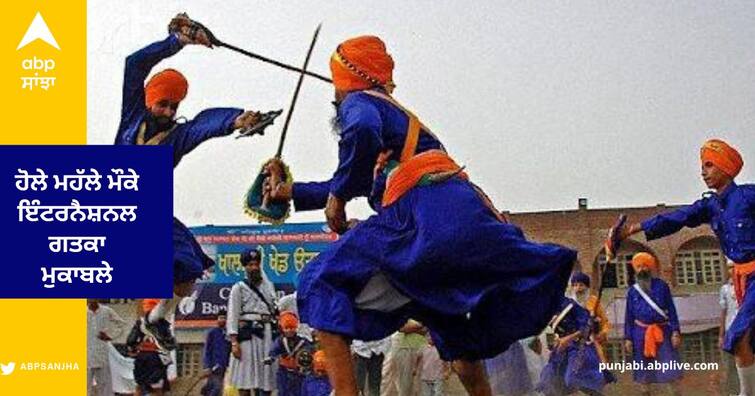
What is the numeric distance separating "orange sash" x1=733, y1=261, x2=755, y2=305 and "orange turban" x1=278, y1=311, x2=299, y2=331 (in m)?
2.23

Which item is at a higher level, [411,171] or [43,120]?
[43,120]

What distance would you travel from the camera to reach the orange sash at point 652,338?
512 cm

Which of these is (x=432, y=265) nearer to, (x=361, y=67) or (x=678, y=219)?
(x=361, y=67)

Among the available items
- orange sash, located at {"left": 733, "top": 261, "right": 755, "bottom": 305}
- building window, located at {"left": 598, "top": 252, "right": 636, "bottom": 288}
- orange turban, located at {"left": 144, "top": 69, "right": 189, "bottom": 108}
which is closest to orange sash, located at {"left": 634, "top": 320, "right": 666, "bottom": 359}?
building window, located at {"left": 598, "top": 252, "right": 636, "bottom": 288}

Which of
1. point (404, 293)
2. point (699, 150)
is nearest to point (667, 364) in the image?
point (699, 150)

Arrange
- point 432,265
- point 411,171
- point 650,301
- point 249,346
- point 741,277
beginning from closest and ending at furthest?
point 432,265 → point 411,171 → point 741,277 → point 650,301 → point 249,346

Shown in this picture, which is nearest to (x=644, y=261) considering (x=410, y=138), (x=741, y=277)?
(x=741, y=277)

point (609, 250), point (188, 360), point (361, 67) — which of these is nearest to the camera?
point (361, 67)

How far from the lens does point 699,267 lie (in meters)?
5.02

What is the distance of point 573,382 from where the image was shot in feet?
16.9

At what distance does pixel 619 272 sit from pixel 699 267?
0.38 m

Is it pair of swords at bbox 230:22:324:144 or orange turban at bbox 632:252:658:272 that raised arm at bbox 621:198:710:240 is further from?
pair of swords at bbox 230:22:324:144

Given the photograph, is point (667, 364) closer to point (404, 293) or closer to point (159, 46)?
point (404, 293)

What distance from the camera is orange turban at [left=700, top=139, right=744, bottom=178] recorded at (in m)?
4.79
